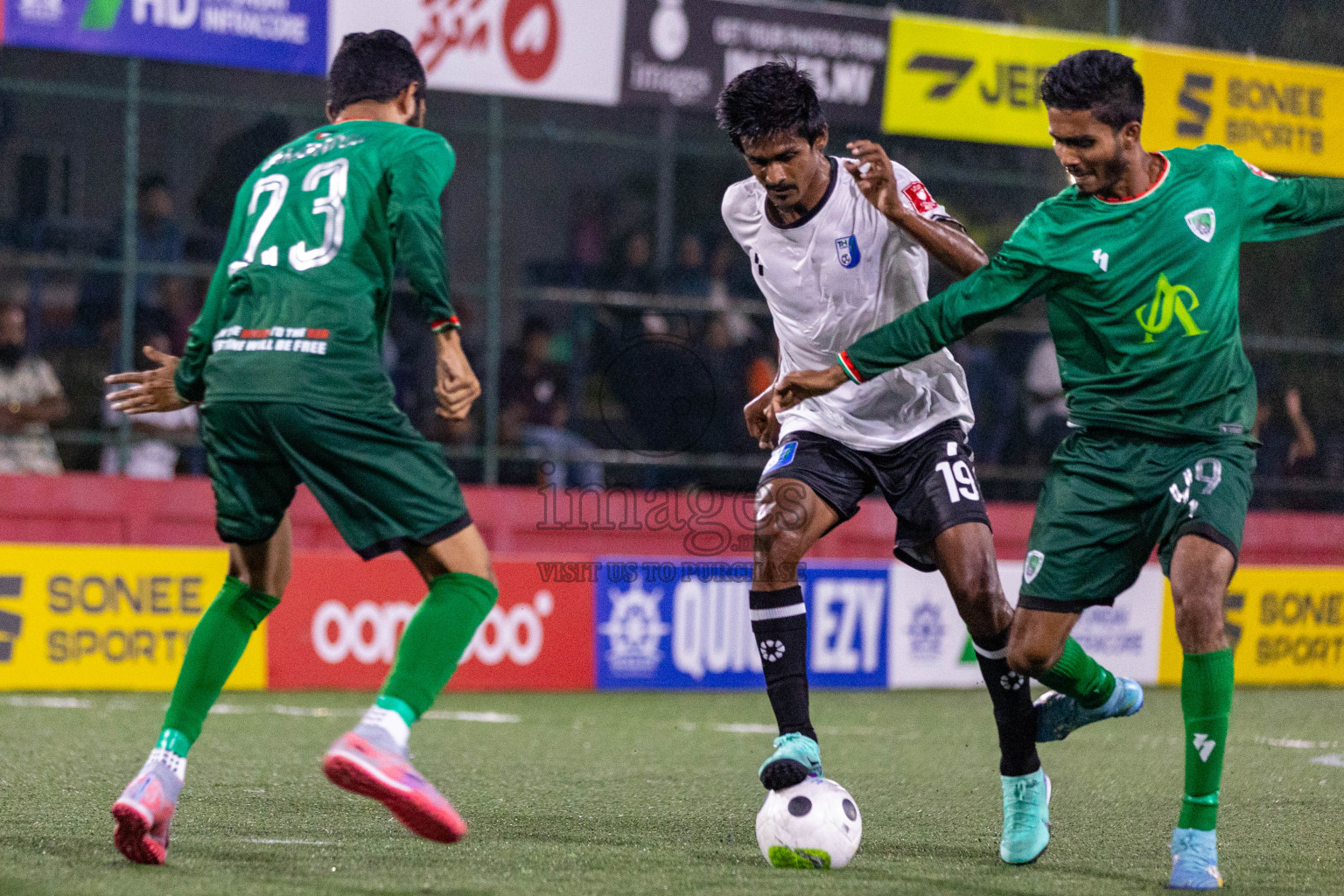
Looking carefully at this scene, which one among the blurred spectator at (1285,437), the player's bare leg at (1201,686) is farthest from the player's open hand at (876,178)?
the blurred spectator at (1285,437)

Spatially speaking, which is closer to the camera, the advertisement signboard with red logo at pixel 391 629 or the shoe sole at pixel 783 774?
the shoe sole at pixel 783 774

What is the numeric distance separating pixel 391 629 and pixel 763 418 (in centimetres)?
532

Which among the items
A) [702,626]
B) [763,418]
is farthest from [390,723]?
[702,626]

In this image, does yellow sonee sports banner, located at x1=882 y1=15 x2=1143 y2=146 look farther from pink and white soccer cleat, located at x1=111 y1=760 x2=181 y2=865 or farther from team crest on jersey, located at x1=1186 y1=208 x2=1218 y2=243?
pink and white soccer cleat, located at x1=111 y1=760 x2=181 y2=865

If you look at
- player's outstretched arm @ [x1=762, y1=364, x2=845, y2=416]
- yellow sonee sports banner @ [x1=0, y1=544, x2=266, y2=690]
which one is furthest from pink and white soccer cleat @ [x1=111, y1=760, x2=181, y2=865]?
yellow sonee sports banner @ [x1=0, y1=544, x2=266, y2=690]

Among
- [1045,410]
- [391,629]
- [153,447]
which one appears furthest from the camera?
[1045,410]

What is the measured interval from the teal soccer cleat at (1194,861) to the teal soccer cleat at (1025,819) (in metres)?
0.48

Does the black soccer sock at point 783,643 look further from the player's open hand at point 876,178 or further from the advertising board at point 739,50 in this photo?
the advertising board at point 739,50

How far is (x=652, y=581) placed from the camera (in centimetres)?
1048

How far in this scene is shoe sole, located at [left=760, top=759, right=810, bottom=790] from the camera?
14.5ft

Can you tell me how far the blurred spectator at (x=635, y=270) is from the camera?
13539 mm

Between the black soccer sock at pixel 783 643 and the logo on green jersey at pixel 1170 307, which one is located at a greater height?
the logo on green jersey at pixel 1170 307

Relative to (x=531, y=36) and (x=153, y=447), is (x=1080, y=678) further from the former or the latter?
(x=531, y=36)

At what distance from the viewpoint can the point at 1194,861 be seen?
395cm
